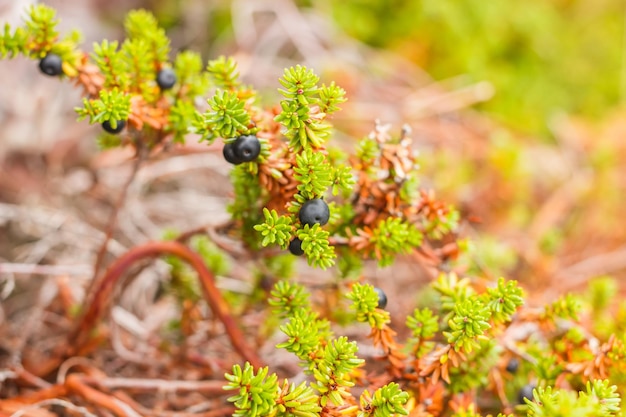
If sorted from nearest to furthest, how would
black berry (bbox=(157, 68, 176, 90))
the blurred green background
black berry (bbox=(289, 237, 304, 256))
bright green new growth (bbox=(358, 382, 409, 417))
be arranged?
bright green new growth (bbox=(358, 382, 409, 417)), black berry (bbox=(289, 237, 304, 256)), black berry (bbox=(157, 68, 176, 90)), the blurred green background

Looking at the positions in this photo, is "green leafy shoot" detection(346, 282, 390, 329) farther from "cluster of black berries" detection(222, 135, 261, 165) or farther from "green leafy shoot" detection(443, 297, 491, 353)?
"cluster of black berries" detection(222, 135, 261, 165)

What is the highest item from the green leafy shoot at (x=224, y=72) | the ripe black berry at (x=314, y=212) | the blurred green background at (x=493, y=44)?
the blurred green background at (x=493, y=44)

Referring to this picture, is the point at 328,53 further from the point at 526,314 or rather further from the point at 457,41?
the point at 526,314

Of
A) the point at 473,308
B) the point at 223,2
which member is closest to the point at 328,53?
the point at 223,2

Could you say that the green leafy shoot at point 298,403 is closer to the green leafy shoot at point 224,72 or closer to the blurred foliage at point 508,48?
the green leafy shoot at point 224,72

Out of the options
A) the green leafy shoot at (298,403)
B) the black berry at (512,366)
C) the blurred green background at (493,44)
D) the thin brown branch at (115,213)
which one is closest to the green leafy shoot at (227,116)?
the thin brown branch at (115,213)

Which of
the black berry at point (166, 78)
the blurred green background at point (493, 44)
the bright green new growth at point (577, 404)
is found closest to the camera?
the bright green new growth at point (577, 404)

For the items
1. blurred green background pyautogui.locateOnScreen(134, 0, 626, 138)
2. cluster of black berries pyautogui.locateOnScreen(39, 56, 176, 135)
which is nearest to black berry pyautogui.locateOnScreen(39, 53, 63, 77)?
cluster of black berries pyautogui.locateOnScreen(39, 56, 176, 135)
